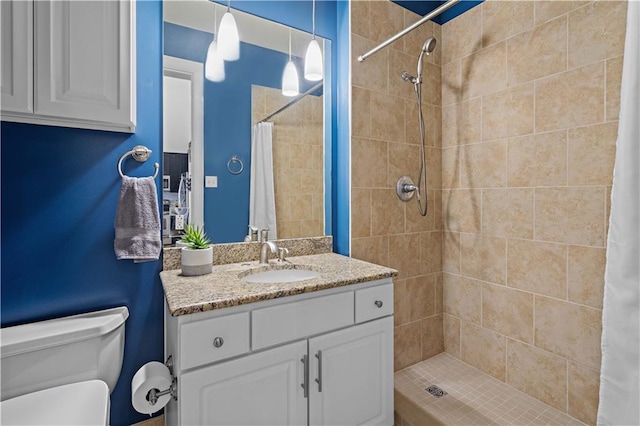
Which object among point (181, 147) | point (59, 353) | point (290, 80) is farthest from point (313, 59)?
point (59, 353)

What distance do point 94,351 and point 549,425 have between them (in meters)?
1.99

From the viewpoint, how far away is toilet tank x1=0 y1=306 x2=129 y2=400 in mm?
1012

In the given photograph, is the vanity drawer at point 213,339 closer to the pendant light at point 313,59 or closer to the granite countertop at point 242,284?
the granite countertop at point 242,284

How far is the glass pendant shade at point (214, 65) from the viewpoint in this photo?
5.20ft

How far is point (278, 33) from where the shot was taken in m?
1.79

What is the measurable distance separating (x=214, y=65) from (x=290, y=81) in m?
0.43

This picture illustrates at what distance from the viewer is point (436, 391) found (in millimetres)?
1817

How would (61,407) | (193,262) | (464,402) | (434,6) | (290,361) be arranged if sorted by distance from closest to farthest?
(61,407)
(290,361)
(193,262)
(464,402)
(434,6)

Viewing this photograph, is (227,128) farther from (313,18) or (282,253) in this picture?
(313,18)

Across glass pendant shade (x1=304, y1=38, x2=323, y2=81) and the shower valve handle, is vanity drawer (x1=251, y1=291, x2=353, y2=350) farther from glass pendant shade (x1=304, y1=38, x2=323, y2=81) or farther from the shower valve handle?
glass pendant shade (x1=304, y1=38, x2=323, y2=81)

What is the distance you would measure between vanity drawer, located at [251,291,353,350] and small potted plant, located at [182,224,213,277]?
372mm

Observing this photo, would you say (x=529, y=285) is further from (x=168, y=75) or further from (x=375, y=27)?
(x=168, y=75)

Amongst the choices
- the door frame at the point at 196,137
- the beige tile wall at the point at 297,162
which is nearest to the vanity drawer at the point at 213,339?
the door frame at the point at 196,137

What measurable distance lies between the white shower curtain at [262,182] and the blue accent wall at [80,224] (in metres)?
0.47
